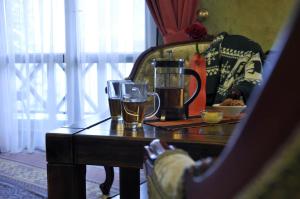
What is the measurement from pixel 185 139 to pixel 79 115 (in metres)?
2.40

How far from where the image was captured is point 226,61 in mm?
2232

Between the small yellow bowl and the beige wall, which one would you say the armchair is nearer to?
the small yellow bowl

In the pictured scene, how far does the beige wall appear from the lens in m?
2.69

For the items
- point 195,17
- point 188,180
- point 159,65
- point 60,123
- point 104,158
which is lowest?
point 60,123

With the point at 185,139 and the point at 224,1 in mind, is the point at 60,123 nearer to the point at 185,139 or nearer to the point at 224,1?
the point at 224,1

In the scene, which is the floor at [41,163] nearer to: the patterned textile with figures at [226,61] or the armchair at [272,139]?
the patterned textile with figures at [226,61]

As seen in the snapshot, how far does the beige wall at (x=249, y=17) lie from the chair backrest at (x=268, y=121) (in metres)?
2.52

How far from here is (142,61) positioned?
7.59 ft

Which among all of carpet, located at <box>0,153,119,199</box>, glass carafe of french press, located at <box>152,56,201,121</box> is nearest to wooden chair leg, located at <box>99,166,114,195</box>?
carpet, located at <box>0,153,119,199</box>

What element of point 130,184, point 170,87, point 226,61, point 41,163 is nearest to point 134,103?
point 170,87

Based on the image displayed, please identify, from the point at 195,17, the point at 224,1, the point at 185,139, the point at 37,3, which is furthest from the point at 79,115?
the point at 185,139

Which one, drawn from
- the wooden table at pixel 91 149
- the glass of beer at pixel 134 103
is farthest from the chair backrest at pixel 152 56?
the wooden table at pixel 91 149

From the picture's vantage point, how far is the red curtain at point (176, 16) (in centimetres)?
280

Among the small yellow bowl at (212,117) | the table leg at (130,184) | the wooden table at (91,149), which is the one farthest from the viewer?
the table leg at (130,184)
